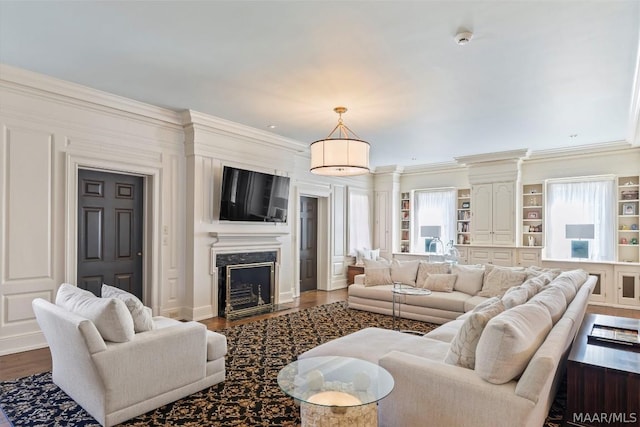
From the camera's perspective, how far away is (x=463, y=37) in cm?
287

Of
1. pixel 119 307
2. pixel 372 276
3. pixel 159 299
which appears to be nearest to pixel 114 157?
pixel 159 299

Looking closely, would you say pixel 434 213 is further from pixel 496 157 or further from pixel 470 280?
pixel 470 280

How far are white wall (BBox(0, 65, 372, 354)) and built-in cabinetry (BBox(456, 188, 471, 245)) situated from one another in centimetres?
380

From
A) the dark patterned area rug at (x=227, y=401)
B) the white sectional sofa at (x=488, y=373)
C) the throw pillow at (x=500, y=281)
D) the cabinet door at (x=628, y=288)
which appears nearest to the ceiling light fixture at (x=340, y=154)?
the dark patterned area rug at (x=227, y=401)

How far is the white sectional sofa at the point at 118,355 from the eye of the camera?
2.37 m

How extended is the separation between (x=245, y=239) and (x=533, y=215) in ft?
18.3

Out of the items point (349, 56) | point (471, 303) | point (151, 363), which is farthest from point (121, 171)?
point (471, 303)

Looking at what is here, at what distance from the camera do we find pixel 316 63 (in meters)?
3.40

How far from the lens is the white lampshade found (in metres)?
4.05

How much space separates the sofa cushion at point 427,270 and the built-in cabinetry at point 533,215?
9.26ft

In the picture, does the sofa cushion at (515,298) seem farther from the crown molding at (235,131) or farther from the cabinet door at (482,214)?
the cabinet door at (482,214)

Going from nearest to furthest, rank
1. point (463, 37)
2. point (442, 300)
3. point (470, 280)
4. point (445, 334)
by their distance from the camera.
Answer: point (463, 37) → point (445, 334) → point (442, 300) → point (470, 280)
